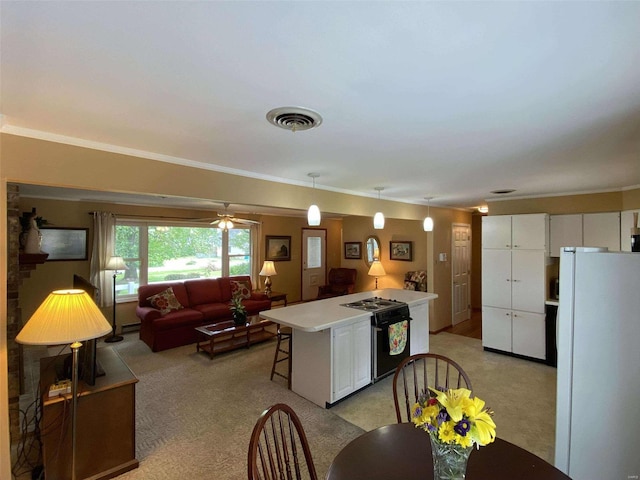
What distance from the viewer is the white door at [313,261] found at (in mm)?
8172

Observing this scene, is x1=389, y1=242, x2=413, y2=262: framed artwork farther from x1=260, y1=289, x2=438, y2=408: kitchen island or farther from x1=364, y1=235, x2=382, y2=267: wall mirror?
x1=260, y1=289, x2=438, y2=408: kitchen island

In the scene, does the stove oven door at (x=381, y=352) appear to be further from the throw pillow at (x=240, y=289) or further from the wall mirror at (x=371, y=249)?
the throw pillow at (x=240, y=289)

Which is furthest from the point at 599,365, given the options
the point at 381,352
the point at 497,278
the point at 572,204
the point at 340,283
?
the point at 340,283

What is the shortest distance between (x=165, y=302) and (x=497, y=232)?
17.5 ft

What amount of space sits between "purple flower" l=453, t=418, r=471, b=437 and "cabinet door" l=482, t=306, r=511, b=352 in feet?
13.9

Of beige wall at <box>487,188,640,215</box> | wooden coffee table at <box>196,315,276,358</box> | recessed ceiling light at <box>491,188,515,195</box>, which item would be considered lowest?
wooden coffee table at <box>196,315,276,358</box>

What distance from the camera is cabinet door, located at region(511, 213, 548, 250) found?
13.8 feet

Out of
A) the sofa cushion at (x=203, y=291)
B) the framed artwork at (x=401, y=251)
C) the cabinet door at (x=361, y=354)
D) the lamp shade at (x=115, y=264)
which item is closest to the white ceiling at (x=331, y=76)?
the cabinet door at (x=361, y=354)

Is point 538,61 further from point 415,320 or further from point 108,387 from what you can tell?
point 415,320

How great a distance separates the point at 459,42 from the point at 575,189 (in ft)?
13.5

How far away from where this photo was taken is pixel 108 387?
2221mm

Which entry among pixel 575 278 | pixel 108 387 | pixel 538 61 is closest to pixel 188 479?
pixel 108 387

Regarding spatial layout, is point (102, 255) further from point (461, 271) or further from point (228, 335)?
point (461, 271)

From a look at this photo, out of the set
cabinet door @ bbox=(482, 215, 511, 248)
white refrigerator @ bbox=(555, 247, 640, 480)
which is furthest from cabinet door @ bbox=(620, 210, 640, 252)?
white refrigerator @ bbox=(555, 247, 640, 480)
